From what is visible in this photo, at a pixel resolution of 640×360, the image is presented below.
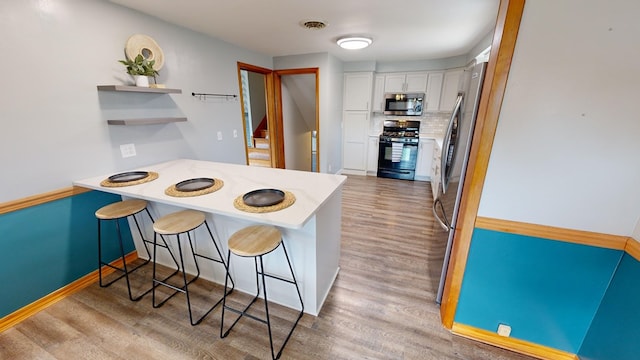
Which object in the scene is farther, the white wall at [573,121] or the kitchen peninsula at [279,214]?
the kitchen peninsula at [279,214]

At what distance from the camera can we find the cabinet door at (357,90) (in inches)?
187

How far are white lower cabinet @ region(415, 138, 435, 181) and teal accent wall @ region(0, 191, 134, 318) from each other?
15.4 feet

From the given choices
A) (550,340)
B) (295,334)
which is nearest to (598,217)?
(550,340)

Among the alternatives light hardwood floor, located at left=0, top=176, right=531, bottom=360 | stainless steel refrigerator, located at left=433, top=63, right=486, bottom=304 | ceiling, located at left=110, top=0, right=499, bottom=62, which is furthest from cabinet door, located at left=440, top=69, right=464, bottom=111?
light hardwood floor, located at left=0, top=176, right=531, bottom=360

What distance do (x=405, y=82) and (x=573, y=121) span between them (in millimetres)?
3991

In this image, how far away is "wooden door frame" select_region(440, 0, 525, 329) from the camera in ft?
3.67

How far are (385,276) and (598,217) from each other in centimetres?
143

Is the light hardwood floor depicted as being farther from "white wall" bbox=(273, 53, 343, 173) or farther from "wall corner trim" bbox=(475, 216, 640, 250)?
"white wall" bbox=(273, 53, 343, 173)

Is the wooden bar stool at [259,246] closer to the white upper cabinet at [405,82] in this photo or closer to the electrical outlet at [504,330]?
the electrical outlet at [504,330]

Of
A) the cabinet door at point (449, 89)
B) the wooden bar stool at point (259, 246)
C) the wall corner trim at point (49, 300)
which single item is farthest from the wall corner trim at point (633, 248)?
the cabinet door at point (449, 89)

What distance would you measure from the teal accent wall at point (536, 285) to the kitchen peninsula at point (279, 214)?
93 centimetres

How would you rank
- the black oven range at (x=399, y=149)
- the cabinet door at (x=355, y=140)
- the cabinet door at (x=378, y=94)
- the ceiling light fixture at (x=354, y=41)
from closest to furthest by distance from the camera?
the ceiling light fixture at (x=354, y=41), the black oven range at (x=399, y=149), the cabinet door at (x=378, y=94), the cabinet door at (x=355, y=140)

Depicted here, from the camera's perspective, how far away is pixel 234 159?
349 cm

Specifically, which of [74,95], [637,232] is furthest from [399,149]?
[74,95]
